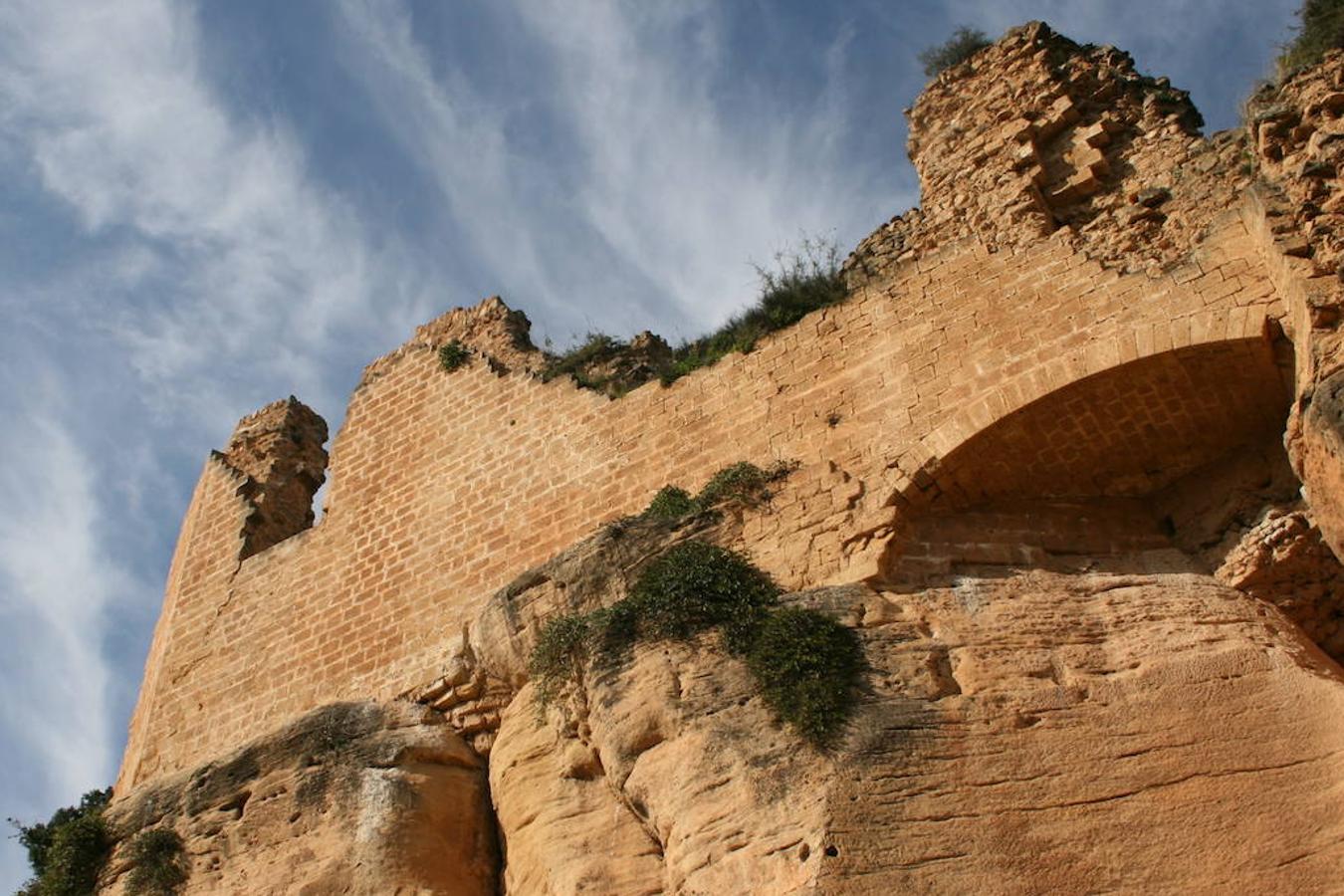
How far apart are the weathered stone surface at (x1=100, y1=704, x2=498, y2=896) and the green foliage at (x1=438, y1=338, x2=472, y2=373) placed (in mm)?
3544

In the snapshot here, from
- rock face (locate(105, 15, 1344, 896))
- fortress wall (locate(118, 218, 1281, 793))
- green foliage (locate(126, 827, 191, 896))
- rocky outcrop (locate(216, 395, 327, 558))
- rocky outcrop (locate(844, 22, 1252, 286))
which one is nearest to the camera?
rock face (locate(105, 15, 1344, 896))

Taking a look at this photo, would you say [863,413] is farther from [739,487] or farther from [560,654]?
[560,654]

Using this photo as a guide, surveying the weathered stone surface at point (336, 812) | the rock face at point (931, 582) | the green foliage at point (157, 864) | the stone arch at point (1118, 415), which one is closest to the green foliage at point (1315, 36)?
the rock face at point (931, 582)

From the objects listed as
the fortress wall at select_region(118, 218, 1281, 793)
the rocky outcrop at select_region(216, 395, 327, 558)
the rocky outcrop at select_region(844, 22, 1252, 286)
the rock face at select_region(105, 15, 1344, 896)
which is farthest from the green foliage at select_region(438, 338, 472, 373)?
the rocky outcrop at select_region(844, 22, 1252, 286)

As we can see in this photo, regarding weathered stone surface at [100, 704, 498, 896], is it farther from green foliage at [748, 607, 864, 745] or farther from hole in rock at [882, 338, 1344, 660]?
hole in rock at [882, 338, 1344, 660]

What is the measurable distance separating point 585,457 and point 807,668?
12.1ft

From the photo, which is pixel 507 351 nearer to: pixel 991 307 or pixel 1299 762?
pixel 991 307

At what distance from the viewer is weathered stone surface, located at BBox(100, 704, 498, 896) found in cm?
822

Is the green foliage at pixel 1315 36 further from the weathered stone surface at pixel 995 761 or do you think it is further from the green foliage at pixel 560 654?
the green foliage at pixel 560 654

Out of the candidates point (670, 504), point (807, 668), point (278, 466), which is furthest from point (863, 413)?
point (278, 466)

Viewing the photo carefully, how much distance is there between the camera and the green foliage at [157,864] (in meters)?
8.73

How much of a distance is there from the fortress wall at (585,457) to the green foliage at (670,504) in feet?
0.78

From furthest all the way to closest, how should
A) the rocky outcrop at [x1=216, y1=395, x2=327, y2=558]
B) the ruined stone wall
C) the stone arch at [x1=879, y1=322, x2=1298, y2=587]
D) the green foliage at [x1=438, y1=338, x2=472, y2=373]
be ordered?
the rocky outcrop at [x1=216, y1=395, x2=327, y2=558]
the green foliage at [x1=438, y1=338, x2=472, y2=373]
the ruined stone wall
the stone arch at [x1=879, y1=322, x2=1298, y2=587]

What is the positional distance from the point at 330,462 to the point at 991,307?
20.0 ft
